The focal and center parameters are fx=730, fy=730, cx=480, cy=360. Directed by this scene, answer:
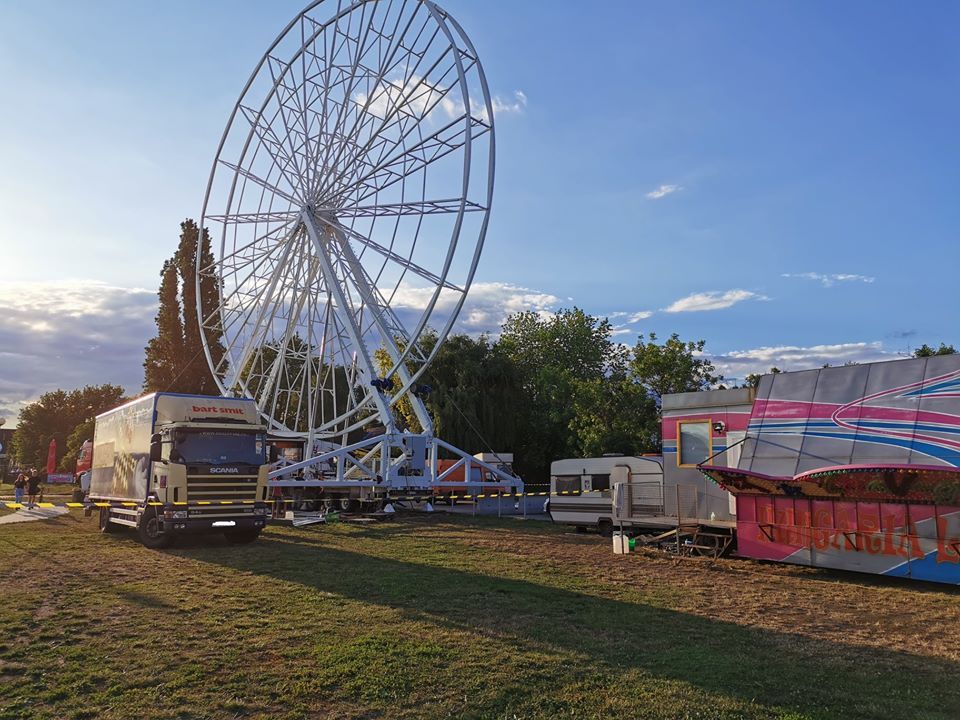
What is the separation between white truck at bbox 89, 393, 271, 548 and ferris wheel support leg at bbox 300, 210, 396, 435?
27.2 ft

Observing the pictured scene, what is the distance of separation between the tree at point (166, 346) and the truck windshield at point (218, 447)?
1331 inches

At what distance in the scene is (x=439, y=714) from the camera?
6.05m

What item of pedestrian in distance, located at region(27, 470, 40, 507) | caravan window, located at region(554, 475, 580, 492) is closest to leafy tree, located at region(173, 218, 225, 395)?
pedestrian in distance, located at region(27, 470, 40, 507)

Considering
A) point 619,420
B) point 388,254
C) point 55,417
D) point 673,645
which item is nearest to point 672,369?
point 619,420

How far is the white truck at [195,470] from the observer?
57.7 ft

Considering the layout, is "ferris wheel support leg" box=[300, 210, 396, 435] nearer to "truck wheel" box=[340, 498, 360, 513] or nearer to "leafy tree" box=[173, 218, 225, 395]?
"truck wheel" box=[340, 498, 360, 513]

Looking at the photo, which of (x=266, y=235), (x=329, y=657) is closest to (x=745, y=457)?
(x=329, y=657)

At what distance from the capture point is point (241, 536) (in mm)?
19359

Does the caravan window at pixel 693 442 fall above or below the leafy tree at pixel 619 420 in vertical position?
below

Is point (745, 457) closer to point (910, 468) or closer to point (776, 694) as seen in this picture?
point (910, 468)

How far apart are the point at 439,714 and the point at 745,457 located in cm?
1099

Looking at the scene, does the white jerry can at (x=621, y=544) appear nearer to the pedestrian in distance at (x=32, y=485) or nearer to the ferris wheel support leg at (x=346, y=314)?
the ferris wheel support leg at (x=346, y=314)

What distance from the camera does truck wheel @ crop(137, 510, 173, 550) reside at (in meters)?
18.0

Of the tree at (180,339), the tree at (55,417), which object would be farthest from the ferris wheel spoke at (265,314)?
the tree at (55,417)
